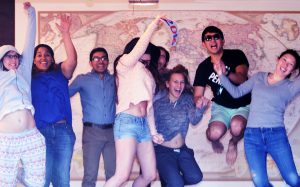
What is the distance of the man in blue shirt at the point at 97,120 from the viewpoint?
573 centimetres

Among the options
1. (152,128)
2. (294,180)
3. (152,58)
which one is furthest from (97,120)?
(294,180)

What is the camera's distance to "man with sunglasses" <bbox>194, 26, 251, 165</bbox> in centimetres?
→ 609

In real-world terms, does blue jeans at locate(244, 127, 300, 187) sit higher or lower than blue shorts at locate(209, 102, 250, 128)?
A: lower

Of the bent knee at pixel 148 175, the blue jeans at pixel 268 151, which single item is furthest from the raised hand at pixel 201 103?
the bent knee at pixel 148 175

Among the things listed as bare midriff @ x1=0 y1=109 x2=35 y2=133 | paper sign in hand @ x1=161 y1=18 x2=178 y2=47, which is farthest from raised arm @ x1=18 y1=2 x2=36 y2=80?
paper sign in hand @ x1=161 y1=18 x2=178 y2=47

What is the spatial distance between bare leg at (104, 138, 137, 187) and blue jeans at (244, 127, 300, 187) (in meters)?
1.24

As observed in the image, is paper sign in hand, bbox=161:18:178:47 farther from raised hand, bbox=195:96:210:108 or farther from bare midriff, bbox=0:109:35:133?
bare midriff, bbox=0:109:35:133

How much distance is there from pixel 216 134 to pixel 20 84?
2.36m

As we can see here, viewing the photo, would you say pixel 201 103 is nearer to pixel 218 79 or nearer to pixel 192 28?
pixel 218 79

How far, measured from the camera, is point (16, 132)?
5027mm

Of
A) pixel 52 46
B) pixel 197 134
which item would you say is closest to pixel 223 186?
pixel 197 134

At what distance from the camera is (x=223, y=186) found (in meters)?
6.20

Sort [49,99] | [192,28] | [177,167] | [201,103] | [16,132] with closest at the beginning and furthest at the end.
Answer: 1. [16,132]
2. [49,99]
3. [177,167]
4. [201,103]
5. [192,28]

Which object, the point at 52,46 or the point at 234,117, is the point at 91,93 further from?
the point at 234,117
